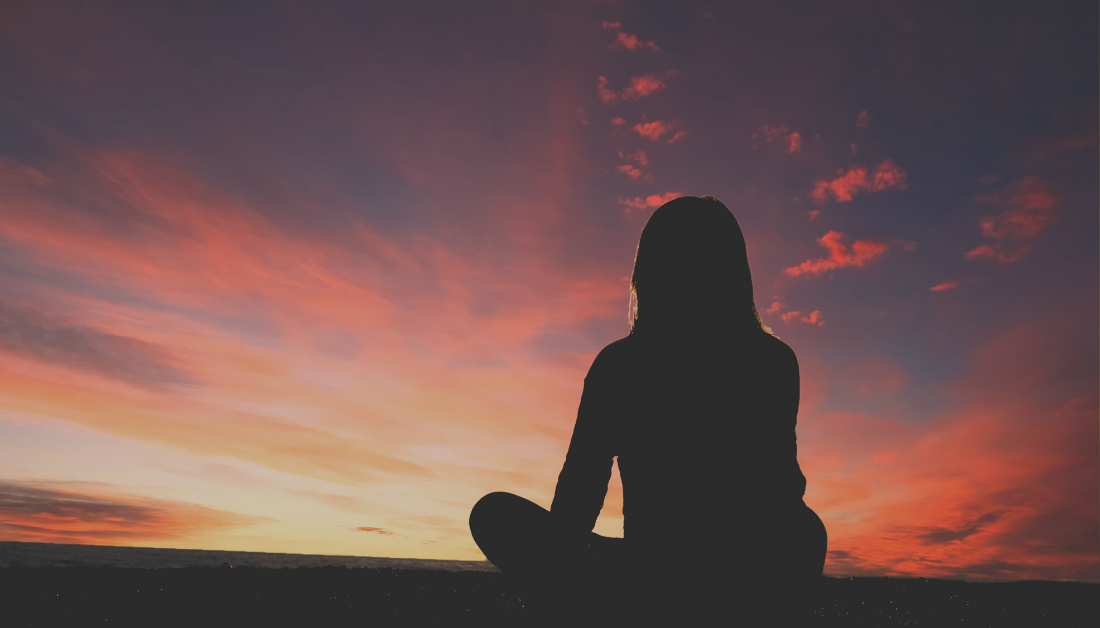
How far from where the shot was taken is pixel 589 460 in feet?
6.90

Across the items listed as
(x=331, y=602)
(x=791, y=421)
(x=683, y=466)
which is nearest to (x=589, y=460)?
(x=683, y=466)

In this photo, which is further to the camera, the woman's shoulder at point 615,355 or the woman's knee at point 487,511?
the woman's shoulder at point 615,355

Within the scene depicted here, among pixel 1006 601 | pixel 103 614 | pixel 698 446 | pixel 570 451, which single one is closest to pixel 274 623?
pixel 103 614

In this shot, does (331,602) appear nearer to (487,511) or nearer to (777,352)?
(487,511)

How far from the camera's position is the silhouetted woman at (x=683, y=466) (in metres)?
1.67

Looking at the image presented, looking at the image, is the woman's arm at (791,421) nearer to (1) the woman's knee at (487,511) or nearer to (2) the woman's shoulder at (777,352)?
(2) the woman's shoulder at (777,352)

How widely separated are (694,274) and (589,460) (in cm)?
81

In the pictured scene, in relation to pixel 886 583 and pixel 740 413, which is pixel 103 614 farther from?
pixel 886 583

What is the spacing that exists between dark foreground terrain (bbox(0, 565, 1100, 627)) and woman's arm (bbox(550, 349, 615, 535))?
10.3 feet

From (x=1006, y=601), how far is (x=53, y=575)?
11.9m

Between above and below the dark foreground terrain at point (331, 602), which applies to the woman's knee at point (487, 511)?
above

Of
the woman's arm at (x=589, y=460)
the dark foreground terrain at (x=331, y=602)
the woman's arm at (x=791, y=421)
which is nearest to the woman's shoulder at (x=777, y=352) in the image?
the woman's arm at (x=791, y=421)

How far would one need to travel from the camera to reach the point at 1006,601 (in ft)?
26.1

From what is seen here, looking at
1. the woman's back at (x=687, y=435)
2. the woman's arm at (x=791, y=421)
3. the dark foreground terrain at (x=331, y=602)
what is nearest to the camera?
the woman's back at (x=687, y=435)
